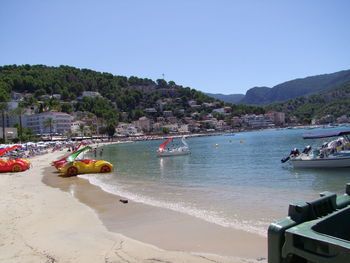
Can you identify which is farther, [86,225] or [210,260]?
[86,225]

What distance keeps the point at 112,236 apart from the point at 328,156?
19959mm

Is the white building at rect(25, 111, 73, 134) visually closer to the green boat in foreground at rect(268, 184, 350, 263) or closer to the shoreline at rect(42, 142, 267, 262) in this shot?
the shoreline at rect(42, 142, 267, 262)

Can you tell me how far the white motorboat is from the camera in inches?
915

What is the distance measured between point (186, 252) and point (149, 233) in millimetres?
1896

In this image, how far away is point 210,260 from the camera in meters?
6.72

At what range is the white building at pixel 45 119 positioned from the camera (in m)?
126

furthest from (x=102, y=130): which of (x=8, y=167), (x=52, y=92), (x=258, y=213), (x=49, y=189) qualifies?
(x=258, y=213)

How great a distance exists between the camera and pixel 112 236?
868 centimetres

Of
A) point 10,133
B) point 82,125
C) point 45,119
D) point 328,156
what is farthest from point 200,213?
point 82,125

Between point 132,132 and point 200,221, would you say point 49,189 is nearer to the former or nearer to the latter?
point 200,221

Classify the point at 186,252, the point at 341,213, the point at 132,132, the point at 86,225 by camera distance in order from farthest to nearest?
1. the point at 132,132
2. the point at 86,225
3. the point at 186,252
4. the point at 341,213

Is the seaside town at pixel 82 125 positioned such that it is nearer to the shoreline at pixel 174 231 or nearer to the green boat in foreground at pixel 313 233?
the shoreline at pixel 174 231

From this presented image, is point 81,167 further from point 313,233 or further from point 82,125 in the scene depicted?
point 82,125

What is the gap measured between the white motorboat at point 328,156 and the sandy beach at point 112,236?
16.3 m
